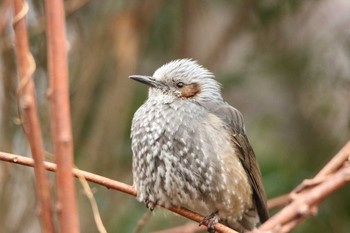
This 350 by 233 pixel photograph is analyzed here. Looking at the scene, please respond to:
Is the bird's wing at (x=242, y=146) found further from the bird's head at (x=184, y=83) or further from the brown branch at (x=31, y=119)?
the brown branch at (x=31, y=119)

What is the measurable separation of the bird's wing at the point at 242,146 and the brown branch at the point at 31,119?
261 centimetres

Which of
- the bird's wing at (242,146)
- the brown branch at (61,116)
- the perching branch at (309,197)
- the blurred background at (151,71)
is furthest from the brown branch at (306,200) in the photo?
the blurred background at (151,71)

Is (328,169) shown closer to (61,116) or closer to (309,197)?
(309,197)

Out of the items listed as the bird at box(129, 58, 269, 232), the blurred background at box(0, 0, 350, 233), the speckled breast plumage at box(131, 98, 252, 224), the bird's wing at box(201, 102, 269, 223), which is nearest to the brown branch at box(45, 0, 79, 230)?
the speckled breast plumage at box(131, 98, 252, 224)

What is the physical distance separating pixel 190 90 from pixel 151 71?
2149mm

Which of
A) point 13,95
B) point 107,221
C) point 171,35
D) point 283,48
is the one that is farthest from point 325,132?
point 13,95

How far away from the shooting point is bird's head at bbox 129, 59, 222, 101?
3951 millimetres

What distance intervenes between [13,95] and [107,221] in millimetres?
1232

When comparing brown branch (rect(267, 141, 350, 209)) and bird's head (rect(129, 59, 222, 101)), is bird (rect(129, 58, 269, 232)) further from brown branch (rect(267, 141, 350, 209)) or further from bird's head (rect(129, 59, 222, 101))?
brown branch (rect(267, 141, 350, 209))

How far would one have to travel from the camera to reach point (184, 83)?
13.2 feet

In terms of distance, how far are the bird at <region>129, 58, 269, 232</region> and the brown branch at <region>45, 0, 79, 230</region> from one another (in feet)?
7.36

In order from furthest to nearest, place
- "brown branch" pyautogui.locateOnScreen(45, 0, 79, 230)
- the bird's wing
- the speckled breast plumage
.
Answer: the bird's wing < the speckled breast plumage < "brown branch" pyautogui.locateOnScreen(45, 0, 79, 230)

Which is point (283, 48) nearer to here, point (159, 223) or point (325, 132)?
point (325, 132)

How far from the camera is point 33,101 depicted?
48.3 inches
